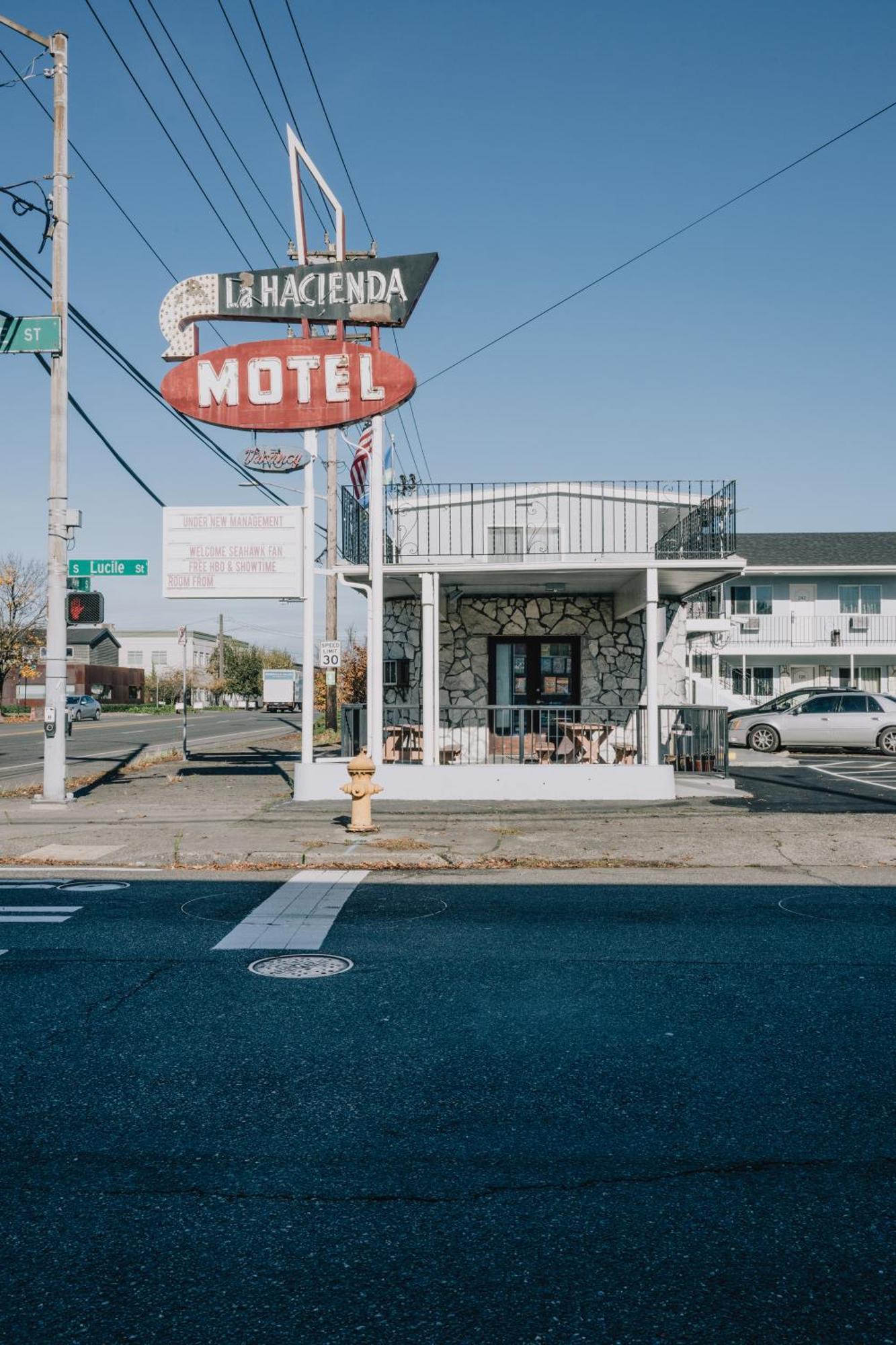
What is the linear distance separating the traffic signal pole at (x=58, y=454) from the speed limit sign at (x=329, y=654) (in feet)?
34.9

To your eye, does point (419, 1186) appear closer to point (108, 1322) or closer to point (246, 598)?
point (108, 1322)

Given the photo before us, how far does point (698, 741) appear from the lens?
58.5 ft

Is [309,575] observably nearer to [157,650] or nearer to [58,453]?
[58,453]

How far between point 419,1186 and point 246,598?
12329 mm

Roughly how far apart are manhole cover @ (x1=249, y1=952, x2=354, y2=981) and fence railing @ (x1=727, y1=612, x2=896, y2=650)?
3693 cm

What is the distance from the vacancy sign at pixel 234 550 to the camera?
48.6ft

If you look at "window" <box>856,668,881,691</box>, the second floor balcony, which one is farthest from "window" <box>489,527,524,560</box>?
"window" <box>856,668,881,691</box>

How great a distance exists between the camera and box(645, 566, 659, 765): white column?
15.9 metres

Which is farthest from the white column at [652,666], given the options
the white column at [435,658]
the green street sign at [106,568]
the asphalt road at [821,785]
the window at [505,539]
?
the green street sign at [106,568]

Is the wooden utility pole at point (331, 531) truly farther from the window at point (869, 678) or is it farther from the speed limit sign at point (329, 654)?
the window at point (869, 678)

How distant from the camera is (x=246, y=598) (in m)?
15.0

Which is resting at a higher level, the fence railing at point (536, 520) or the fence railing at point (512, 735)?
the fence railing at point (536, 520)

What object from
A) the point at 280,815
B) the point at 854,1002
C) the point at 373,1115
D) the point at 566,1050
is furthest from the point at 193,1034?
the point at 280,815

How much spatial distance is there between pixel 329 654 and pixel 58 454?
11.3 metres
